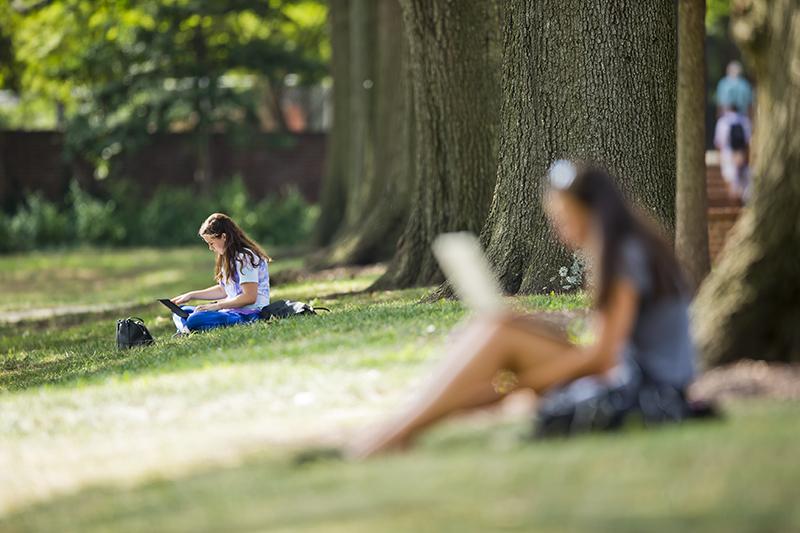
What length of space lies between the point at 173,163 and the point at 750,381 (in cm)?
2858

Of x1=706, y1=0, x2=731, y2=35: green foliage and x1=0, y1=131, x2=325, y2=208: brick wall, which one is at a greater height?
x1=706, y1=0, x2=731, y2=35: green foliage

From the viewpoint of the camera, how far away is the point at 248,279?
13117mm

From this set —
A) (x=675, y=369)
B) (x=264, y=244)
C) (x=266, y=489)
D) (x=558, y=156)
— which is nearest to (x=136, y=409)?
(x=266, y=489)

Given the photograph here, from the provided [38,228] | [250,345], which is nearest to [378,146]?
[250,345]

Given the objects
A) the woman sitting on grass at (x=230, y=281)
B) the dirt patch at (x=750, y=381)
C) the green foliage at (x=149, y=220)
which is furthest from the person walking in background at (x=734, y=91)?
the dirt patch at (x=750, y=381)

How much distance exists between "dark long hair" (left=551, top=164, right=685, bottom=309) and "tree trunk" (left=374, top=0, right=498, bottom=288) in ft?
27.5

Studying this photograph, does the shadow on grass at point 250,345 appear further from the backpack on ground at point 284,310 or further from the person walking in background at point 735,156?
the person walking in background at point 735,156

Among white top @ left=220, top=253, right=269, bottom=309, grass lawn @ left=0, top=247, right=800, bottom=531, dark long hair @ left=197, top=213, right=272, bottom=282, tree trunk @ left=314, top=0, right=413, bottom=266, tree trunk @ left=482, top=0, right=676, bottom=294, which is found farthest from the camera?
tree trunk @ left=314, top=0, right=413, bottom=266

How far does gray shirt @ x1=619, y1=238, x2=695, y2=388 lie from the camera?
22.7ft

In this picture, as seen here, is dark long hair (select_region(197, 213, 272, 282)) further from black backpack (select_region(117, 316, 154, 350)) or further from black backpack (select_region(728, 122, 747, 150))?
black backpack (select_region(728, 122, 747, 150))

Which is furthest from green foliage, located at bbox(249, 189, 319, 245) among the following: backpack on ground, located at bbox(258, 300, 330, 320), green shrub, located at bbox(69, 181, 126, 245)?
backpack on ground, located at bbox(258, 300, 330, 320)

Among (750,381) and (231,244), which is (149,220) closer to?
(231,244)

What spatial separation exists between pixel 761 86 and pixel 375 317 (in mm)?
4491

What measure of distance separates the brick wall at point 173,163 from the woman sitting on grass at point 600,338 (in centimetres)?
2671
